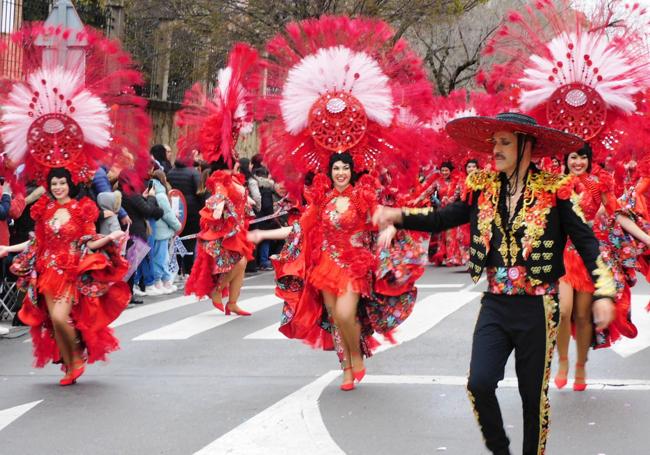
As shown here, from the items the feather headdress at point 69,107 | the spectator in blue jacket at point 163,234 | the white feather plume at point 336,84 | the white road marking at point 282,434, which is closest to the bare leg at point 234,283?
the spectator in blue jacket at point 163,234

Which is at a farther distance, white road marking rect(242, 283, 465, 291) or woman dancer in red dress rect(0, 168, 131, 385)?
white road marking rect(242, 283, 465, 291)

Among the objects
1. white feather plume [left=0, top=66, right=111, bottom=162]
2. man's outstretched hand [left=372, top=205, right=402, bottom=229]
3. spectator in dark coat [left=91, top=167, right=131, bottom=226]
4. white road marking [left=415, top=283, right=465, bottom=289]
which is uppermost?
white feather plume [left=0, top=66, right=111, bottom=162]

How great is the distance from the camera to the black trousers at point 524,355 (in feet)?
18.0

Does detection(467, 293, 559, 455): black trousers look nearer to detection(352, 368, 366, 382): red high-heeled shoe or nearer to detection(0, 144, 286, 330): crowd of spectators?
detection(352, 368, 366, 382): red high-heeled shoe

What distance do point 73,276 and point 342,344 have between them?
2086 millimetres

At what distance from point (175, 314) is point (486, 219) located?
801 centimetres

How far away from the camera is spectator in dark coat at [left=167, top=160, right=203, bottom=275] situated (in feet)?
54.7

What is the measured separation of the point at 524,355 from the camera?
5.56m

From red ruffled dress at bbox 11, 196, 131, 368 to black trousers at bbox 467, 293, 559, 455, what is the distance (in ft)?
13.1

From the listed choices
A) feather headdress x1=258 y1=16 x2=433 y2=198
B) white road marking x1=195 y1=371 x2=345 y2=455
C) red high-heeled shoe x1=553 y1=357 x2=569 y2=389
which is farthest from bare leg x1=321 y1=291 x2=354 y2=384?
red high-heeled shoe x1=553 y1=357 x2=569 y2=389

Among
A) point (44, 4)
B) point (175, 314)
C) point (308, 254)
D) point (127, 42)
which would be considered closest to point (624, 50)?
point (308, 254)

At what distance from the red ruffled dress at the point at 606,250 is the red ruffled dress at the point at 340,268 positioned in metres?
1.14

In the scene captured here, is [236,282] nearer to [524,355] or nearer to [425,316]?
[425,316]

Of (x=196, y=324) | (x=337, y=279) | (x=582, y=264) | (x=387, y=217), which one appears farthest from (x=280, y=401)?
(x=196, y=324)
